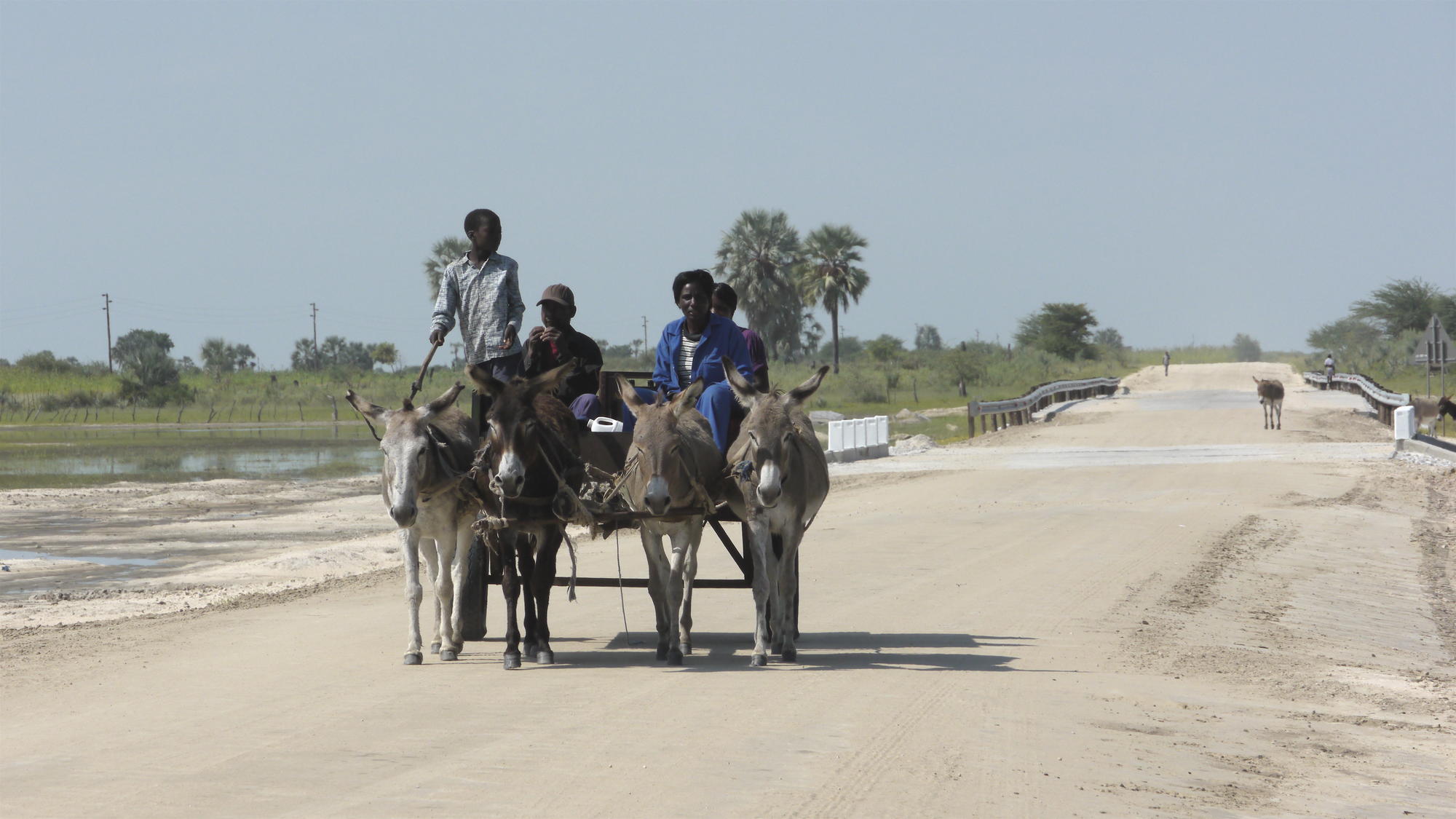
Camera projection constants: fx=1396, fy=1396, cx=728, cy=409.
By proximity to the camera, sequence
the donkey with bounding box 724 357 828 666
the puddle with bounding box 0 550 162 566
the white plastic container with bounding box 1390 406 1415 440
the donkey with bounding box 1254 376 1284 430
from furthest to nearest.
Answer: the donkey with bounding box 1254 376 1284 430
the white plastic container with bounding box 1390 406 1415 440
the puddle with bounding box 0 550 162 566
the donkey with bounding box 724 357 828 666

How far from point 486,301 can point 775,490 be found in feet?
10.2

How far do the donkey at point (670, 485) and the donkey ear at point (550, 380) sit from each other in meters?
0.44

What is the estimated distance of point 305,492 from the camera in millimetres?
32594

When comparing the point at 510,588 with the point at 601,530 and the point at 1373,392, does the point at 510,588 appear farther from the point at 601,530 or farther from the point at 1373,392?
the point at 1373,392

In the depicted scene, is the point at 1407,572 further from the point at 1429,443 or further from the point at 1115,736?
the point at 1429,443

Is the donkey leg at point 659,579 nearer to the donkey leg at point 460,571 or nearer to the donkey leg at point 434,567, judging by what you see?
the donkey leg at point 460,571

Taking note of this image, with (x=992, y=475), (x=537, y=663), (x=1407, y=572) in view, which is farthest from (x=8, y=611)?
(x=992, y=475)

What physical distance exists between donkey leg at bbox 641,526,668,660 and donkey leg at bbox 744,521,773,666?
645mm

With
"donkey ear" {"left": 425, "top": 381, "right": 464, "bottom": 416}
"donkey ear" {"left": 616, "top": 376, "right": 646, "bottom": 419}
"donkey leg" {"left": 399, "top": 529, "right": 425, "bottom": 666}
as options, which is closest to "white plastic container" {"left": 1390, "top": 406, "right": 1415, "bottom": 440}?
"donkey ear" {"left": 616, "top": 376, "right": 646, "bottom": 419}

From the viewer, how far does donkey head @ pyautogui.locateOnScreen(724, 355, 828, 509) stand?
9336 mm

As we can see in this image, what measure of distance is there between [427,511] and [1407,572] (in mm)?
12240

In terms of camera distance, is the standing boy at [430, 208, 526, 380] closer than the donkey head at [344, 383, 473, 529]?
No

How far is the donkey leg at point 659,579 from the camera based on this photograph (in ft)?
32.3

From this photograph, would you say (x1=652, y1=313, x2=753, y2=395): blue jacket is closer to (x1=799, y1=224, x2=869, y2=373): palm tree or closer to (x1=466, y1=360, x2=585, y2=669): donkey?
(x1=466, y1=360, x2=585, y2=669): donkey
